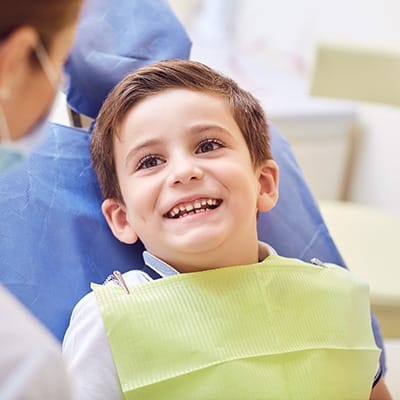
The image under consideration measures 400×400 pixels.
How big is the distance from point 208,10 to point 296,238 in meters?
1.60

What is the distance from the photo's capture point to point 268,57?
9.04 feet

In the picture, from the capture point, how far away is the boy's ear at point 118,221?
108cm

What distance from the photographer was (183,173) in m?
0.98

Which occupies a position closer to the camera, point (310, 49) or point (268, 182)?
point (268, 182)

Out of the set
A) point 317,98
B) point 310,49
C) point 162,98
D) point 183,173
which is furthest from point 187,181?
point 310,49

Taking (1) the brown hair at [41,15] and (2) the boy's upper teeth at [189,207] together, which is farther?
(2) the boy's upper teeth at [189,207]

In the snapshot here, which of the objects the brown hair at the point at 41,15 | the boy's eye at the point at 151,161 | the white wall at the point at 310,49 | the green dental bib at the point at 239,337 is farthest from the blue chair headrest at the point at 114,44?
the white wall at the point at 310,49

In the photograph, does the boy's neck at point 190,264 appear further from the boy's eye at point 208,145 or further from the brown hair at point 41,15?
the brown hair at point 41,15

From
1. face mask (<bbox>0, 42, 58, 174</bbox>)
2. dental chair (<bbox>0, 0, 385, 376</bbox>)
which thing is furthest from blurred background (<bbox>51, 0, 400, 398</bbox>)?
face mask (<bbox>0, 42, 58, 174</bbox>)

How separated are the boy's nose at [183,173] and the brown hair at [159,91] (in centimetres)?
11

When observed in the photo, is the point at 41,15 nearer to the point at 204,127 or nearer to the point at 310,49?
the point at 204,127

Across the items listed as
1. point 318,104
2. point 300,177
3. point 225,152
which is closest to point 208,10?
point 318,104

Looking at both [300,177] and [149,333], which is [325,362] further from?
[300,177]

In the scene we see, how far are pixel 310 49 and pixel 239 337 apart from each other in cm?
178
